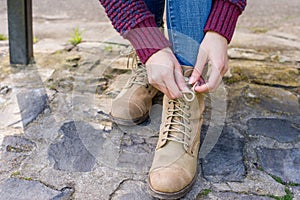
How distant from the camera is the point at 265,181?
1.02 metres

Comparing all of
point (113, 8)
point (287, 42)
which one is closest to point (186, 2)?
point (113, 8)

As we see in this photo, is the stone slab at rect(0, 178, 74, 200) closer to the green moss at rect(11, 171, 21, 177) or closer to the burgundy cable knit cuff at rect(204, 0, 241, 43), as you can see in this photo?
the green moss at rect(11, 171, 21, 177)

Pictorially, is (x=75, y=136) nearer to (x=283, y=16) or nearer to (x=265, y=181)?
(x=265, y=181)

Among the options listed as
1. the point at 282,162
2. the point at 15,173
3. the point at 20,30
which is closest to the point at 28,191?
the point at 15,173

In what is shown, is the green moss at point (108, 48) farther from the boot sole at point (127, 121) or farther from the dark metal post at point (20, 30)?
the boot sole at point (127, 121)

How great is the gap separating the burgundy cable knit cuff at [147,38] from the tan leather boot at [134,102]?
10.8 inches

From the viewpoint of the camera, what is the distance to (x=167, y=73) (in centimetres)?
94

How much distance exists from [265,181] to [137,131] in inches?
15.8

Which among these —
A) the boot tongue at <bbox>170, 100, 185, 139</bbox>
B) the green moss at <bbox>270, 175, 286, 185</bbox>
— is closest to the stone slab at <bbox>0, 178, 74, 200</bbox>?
the boot tongue at <bbox>170, 100, 185, 139</bbox>

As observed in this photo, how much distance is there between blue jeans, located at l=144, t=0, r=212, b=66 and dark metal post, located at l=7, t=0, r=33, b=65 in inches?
28.8

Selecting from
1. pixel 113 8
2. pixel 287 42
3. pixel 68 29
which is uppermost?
pixel 113 8

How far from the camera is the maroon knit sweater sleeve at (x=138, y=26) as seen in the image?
39.0 inches

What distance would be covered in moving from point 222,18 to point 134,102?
40 centimetres

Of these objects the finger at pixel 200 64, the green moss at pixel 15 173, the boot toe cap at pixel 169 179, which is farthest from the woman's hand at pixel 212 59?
the green moss at pixel 15 173
